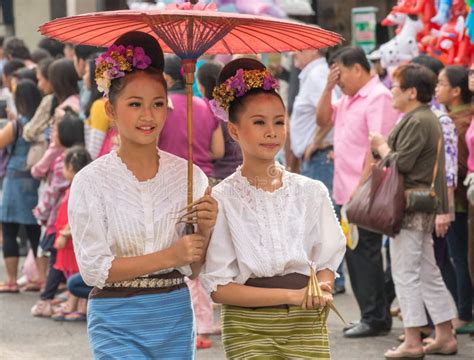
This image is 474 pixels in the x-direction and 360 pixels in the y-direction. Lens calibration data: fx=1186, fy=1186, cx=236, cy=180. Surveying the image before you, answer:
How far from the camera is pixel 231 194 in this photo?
4707mm

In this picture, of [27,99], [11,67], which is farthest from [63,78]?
[11,67]

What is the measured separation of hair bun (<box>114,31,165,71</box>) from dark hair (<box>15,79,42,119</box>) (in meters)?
6.09

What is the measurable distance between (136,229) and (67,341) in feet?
13.5

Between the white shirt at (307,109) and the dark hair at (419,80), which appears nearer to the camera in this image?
the dark hair at (419,80)

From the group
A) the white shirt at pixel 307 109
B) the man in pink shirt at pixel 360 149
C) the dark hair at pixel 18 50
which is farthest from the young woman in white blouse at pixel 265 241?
the dark hair at pixel 18 50

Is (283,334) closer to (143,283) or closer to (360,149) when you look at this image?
(143,283)

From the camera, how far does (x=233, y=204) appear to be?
15.4 ft

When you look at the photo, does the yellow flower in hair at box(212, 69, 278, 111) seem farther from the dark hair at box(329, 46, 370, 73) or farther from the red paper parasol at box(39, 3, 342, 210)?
the dark hair at box(329, 46, 370, 73)

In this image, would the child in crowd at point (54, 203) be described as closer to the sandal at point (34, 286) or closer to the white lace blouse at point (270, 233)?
the sandal at point (34, 286)

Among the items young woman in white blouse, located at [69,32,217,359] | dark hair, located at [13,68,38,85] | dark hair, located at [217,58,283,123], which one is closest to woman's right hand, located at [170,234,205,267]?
young woman in white blouse, located at [69,32,217,359]

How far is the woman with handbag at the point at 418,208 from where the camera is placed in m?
7.42

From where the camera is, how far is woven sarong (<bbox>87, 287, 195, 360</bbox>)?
15.0 feet

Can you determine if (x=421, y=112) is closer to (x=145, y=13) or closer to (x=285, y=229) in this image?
(x=285, y=229)

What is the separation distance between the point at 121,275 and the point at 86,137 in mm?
5190
